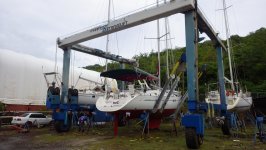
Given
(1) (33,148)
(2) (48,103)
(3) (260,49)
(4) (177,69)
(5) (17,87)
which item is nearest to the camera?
(1) (33,148)

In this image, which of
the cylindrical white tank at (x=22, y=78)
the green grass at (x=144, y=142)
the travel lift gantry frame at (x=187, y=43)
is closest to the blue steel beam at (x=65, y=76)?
the travel lift gantry frame at (x=187, y=43)

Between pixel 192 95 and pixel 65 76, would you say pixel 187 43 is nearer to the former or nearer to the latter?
pixel 192 95

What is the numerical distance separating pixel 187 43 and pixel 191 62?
2.87ft

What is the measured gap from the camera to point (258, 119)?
1098cm

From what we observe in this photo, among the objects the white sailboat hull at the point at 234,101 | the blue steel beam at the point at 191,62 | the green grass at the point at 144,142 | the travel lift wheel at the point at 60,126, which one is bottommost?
the green grass at the point at 144,142

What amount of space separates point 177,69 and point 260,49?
83.5 feet

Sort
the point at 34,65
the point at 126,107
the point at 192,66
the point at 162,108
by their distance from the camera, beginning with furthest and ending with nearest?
the point at 34,65 < the point at 162,108 < the point at 126,107 < the point at 192,66

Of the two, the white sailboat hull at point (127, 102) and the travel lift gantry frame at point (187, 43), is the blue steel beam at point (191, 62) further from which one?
the white sailboat hull at point (127, 102)

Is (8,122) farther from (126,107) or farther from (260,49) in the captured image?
(260,49)

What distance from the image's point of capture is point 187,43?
1095cm

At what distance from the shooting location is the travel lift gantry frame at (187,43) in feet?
32.2

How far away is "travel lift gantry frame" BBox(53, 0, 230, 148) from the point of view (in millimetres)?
9812

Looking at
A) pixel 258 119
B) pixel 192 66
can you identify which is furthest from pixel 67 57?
pixel 258 119

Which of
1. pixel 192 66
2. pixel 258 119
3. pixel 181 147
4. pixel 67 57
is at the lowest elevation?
pixel 181 147
